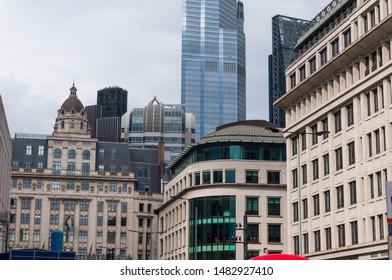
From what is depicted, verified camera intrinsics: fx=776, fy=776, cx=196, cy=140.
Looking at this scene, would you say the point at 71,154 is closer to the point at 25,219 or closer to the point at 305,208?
the point at 25,219

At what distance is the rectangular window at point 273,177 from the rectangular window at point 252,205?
2.94 metres

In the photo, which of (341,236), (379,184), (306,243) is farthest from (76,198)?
(379,184)

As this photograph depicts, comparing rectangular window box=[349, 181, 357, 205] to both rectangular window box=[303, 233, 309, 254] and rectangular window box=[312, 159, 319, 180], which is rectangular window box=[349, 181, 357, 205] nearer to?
rectangular window box=[312, 159, 319, 180]

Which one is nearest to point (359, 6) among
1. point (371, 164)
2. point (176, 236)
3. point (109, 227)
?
point (371, 164)

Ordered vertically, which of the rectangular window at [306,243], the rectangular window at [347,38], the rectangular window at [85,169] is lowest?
the rectangular window at [306,243]

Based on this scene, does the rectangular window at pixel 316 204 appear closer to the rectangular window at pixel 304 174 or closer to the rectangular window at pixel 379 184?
the rectangular window at pixel 304 174

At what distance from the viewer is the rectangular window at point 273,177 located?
321 feet

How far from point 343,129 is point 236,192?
36.0 m

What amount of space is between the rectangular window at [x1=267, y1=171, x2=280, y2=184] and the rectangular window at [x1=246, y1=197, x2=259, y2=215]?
2943 mm

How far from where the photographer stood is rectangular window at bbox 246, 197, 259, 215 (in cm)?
9631

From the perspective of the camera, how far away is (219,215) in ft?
318

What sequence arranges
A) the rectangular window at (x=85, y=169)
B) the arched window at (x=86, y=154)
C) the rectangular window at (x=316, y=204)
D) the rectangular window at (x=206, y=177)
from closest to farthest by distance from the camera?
1. the rectangular window at (x=316, y=204)
2. the rectangular window at (x=206, y=177)
3. the rectangular window at (x=85, y=169)
4. the arched window at (x=86, y=154)

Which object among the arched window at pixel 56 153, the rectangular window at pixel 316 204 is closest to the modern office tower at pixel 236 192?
the rectangular window at pixel 316 204

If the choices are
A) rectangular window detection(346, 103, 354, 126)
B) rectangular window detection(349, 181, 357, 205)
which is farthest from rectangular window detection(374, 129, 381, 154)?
rectangular window detection(346, 103, 354, 126)
